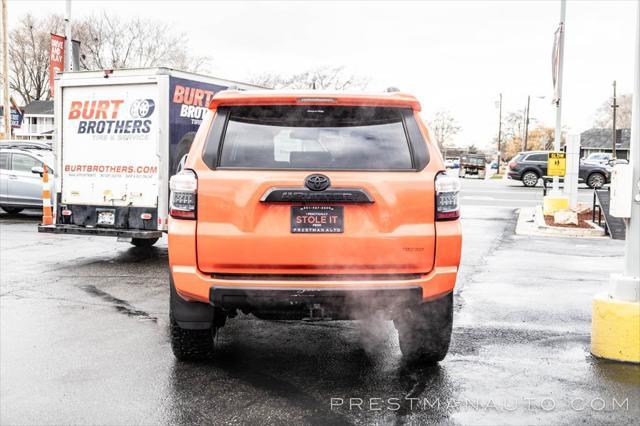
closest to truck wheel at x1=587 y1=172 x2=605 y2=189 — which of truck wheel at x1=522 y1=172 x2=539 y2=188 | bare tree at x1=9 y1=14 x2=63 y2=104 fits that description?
truck wheel at x1=522 y1=172 x2=539 y2=188

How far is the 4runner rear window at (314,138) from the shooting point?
412 cm

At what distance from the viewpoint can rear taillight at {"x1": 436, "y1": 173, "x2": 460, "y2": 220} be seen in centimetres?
409

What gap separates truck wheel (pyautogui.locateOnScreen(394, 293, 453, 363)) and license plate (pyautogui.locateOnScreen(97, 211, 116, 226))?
6202mm

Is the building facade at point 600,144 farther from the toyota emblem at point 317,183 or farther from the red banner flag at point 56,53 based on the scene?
the toyota emblem at point 317,183

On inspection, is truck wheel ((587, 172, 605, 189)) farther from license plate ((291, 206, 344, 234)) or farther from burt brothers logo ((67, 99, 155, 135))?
license plate ((291, 206, 344, 234))

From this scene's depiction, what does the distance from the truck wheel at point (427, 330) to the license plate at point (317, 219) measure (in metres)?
0.79

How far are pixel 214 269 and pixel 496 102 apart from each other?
65394 millimetres

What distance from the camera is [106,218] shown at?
384 inches

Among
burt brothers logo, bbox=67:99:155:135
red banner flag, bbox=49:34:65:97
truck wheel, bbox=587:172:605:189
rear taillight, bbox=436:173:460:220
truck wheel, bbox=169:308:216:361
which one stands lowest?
truck wheel, bbox=169:308:216:361

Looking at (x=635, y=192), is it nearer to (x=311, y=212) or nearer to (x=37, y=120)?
(x=311, y=212)

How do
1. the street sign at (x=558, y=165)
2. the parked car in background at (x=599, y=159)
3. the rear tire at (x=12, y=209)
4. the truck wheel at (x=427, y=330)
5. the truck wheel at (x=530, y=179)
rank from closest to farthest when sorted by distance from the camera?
the truck wheel at (x=427, y=330), the street sign at (x=558, y=165), the rear tire at (x=12, y=209), the truck wheel at (x=530, y=179), the parked car in background at (x=599, y=159)

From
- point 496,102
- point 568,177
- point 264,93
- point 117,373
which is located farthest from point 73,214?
point 496,102

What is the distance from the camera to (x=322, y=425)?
3639 mm

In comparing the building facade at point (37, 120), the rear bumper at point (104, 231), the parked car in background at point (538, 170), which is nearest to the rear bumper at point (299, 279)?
the rear bumper at point (104, 231)
